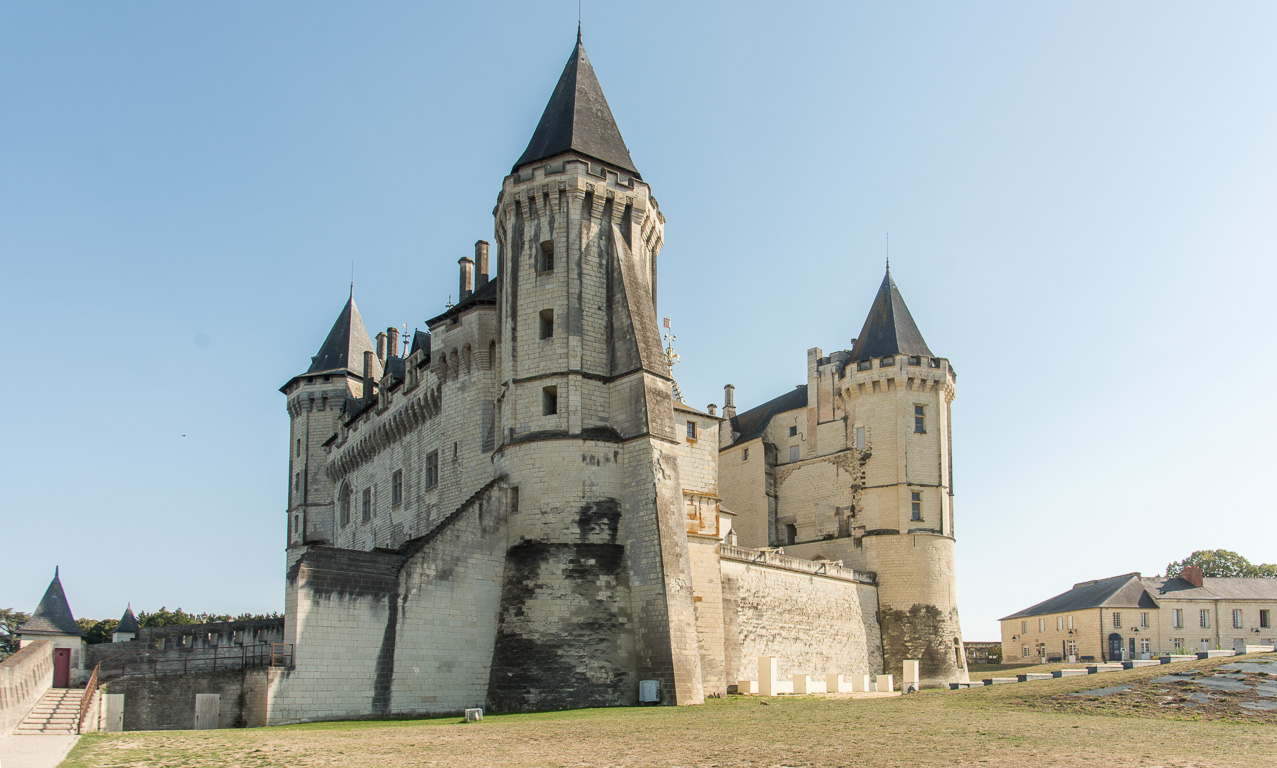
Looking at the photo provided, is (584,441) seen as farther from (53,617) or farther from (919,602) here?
(53,617)

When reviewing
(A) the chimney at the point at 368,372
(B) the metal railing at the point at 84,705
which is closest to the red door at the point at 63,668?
(B) the metal railing at the point at 84,705

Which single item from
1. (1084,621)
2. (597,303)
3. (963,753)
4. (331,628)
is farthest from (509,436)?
(1084,621)

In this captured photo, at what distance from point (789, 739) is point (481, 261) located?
23.9m

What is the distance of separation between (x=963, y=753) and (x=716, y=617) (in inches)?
576

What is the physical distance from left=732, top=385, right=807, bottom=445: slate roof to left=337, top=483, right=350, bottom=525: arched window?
17.2 metres

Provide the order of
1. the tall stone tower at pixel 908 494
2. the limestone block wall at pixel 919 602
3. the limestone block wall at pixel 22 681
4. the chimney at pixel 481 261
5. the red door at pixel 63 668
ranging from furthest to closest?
the tall stone tower at pixel 908 494 < the limestone block wall at pixel 919 602 < the chimney at pixel 481 261 < the red door at pixel 63 668 < the limestone block wall at pixel 22 681

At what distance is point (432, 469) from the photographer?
33469 mm

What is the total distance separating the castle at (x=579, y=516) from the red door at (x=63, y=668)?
10.6 m

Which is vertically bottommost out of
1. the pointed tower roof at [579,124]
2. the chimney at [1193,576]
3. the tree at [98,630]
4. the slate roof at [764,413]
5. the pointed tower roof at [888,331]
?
the tree at [98,630]

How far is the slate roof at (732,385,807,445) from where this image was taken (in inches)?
1783

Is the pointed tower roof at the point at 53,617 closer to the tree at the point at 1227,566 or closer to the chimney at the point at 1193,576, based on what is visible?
the chimney at the point at 1193,576

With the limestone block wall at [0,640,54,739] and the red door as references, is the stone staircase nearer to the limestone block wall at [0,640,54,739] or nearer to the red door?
the limestone block wall at [0,640,54,739]

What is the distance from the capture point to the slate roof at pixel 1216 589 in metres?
52.0

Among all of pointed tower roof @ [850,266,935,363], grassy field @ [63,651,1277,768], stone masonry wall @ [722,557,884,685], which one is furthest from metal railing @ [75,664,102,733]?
pointed tower roof @ [850,266,935,363]
